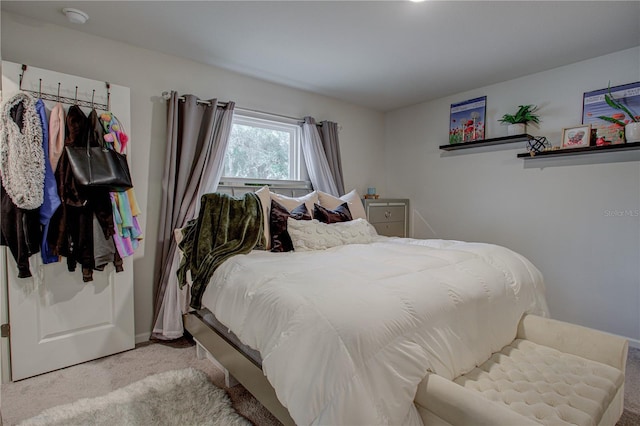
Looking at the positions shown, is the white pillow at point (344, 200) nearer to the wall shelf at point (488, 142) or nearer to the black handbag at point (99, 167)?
the wall shelf at point (488, 142)

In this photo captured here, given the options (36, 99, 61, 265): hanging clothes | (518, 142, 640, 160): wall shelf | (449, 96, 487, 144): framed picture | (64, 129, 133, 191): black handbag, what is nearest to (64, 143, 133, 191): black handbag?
(64, 129, 133, 191): black handbag

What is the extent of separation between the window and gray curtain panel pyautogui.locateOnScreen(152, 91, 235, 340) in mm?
262

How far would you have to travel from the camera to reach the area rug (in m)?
1.59

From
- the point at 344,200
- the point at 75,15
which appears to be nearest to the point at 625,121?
the point at 344,200

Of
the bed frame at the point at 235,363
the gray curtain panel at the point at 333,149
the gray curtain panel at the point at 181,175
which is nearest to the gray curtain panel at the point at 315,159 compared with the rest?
the gray curtain panel at the point at 333,149

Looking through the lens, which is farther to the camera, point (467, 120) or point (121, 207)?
point (467, 120)

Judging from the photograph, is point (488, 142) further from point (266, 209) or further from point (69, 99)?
point (69, 99)

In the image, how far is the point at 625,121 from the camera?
255 centimetres

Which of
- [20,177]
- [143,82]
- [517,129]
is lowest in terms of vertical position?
[20,177]

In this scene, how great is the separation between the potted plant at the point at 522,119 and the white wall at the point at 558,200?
0.07m

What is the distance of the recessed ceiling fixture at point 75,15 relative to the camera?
6.71ft

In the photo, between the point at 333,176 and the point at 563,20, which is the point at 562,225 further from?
the point at 333,176

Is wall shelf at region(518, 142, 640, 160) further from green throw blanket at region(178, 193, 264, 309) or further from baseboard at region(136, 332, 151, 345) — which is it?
baseboard at region(136, 332, 151, 345)

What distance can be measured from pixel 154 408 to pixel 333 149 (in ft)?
9.56
